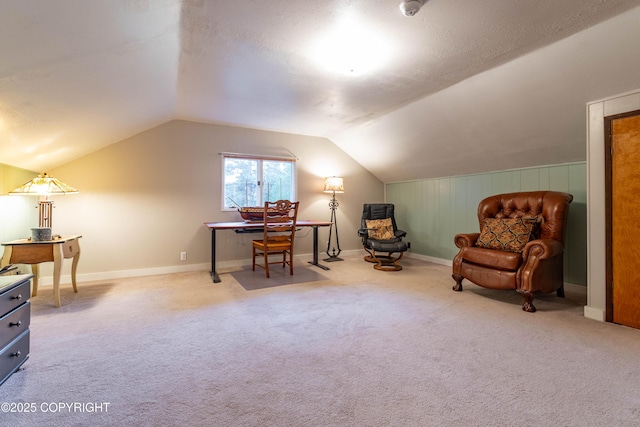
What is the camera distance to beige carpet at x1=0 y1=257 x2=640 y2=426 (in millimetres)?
1341

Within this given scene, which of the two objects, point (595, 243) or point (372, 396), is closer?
point (372, 396)

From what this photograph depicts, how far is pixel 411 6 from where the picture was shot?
68.6 inches

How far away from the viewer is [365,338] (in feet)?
6.91

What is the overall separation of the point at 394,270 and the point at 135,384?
11.4 feet

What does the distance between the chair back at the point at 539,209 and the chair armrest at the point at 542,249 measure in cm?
22

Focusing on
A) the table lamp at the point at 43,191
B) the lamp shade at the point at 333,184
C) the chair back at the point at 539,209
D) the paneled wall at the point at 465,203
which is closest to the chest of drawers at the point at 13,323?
the table lamp at the point at 43,191

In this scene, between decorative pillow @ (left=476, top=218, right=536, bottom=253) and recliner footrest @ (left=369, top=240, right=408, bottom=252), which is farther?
recliner footrest @ (left=369, top=240, right=408, bottom=252)

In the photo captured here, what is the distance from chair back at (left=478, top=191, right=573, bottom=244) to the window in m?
3.06

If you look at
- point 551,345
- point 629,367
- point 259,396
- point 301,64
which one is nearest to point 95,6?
point 301,64

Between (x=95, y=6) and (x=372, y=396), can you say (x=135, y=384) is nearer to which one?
(x=372, y=396)
